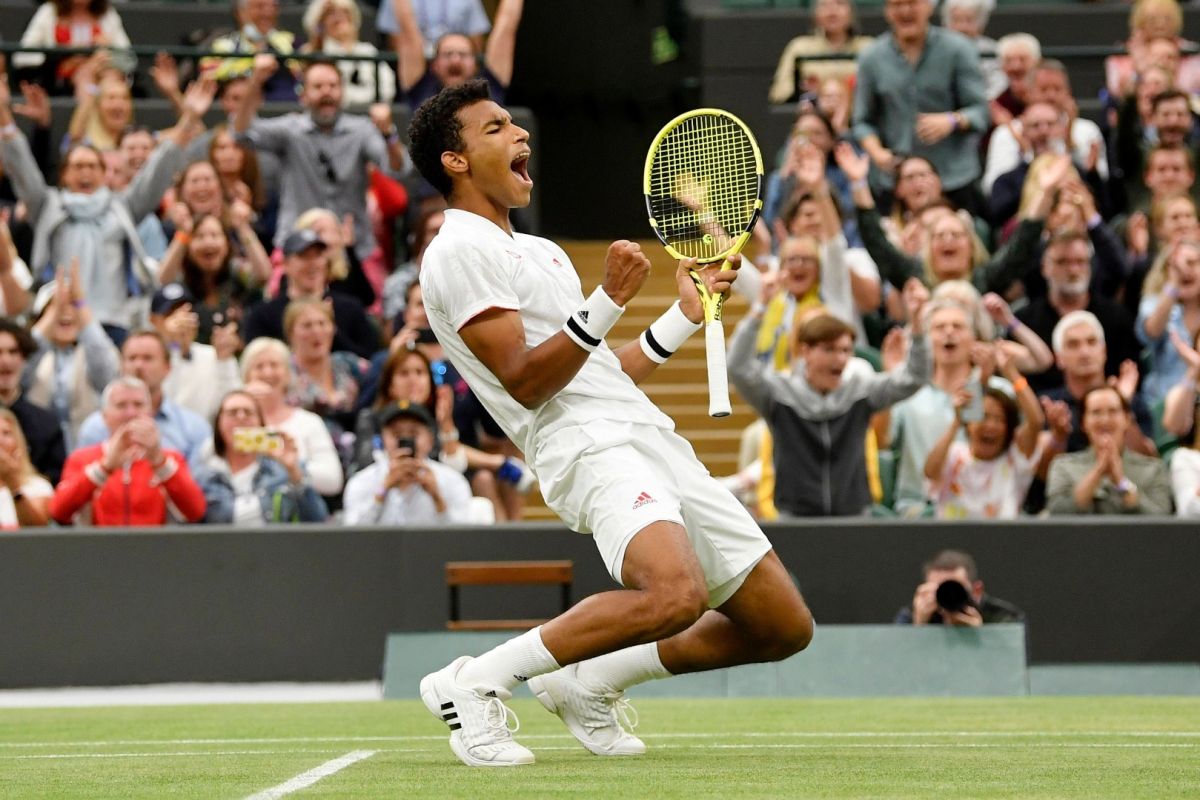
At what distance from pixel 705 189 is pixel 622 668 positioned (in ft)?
5.15

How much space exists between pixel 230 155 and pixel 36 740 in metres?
6.21

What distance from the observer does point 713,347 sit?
541 cm

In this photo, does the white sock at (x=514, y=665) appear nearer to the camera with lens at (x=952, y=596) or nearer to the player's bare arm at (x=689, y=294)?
the player's bare arm at (x=689, y=294)

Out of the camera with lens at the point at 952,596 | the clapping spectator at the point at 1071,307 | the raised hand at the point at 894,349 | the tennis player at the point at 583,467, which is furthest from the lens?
the clapping spectator at the point at 1071,307

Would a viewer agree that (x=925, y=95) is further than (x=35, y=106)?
No

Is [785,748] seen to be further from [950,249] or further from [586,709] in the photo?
[950,249]

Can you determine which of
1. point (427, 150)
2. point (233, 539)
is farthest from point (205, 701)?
point (427, 150)

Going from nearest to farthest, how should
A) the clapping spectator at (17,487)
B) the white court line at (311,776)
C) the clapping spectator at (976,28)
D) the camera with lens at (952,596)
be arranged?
the white court line at (311,776), the camera with lens at (952,596), the clapping spectator at (17,487), the clapping spectator at (976,28)

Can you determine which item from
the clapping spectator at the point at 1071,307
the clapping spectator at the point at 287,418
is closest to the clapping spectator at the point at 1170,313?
the clapping spectator at the point at 1071,307

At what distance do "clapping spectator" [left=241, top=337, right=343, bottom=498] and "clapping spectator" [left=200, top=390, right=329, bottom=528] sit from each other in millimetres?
144

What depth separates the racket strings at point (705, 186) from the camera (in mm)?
6137

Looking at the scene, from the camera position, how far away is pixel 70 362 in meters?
11.1

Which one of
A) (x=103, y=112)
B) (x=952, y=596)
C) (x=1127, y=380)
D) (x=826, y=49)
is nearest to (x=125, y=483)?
(x=103, y=112)

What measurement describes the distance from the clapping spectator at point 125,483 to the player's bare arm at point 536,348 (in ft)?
15.8
